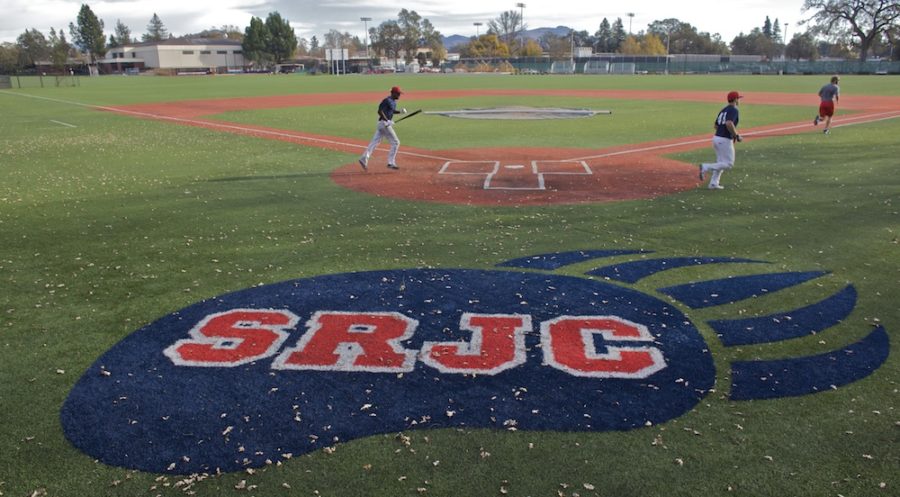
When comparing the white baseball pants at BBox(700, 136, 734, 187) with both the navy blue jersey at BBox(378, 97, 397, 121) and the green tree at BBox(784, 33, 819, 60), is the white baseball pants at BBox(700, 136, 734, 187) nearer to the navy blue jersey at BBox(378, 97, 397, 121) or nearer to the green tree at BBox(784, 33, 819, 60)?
the navy blue jersey at BBox(378, 97, 397, 121)

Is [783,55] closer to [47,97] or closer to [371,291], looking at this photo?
[47,97]

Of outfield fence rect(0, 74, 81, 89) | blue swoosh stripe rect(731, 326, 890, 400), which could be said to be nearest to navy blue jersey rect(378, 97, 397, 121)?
blue swoosh stripe rect(731, 326, 890, 400)

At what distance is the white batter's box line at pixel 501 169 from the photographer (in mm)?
15370

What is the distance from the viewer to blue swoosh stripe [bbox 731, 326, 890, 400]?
5.49m

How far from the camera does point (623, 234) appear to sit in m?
10.5

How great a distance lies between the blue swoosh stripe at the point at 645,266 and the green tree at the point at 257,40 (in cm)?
13745

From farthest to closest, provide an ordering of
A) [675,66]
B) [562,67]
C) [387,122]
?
[562,67], [675,66], [387,122]

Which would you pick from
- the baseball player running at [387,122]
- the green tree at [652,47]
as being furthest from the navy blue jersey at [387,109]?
the green tree at [652,47]

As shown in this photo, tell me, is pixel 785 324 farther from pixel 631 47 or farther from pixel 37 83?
pixel 631 47

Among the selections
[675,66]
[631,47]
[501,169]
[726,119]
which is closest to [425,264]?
[501,169]

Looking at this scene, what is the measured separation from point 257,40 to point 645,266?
138m

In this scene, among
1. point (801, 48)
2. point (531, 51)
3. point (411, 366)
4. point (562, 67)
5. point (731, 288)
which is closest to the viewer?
point (411, 366)

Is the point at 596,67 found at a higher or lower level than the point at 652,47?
lower

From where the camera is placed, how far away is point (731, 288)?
26.1ft
